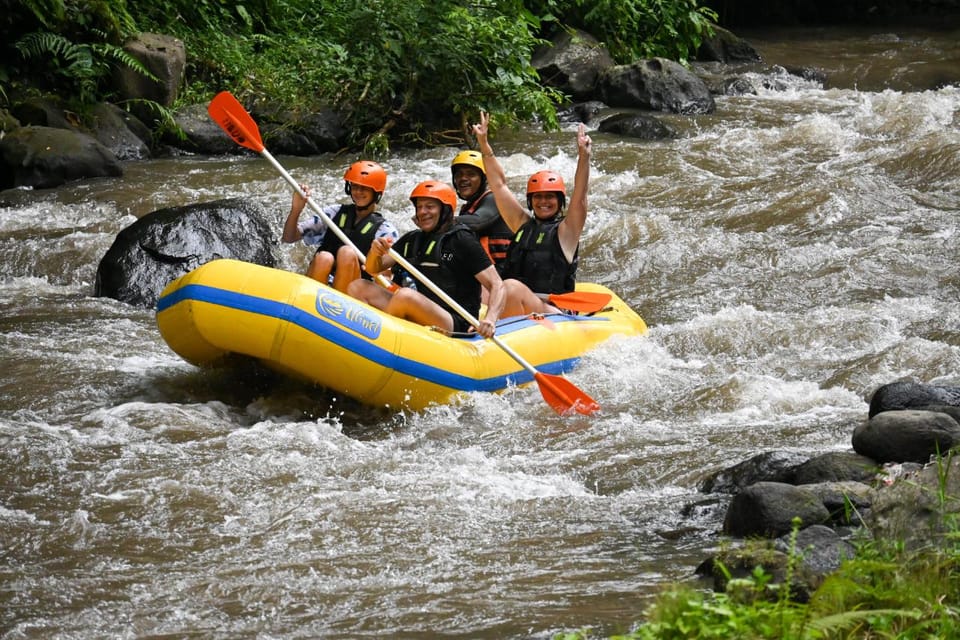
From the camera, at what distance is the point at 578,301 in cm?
689

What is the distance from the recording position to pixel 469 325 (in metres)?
6.38

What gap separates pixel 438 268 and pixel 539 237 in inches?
34.1

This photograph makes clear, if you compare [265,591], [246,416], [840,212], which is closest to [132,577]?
[265,591]

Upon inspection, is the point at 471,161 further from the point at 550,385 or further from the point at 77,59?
the point at 77,59

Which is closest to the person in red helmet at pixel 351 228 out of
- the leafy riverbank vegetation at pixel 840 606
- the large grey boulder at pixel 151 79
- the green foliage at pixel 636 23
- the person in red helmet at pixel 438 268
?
the person in red helmet at pixel 438 268

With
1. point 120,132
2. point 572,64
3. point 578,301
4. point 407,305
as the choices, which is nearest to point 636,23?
point 572,64

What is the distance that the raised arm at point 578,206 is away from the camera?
661cm

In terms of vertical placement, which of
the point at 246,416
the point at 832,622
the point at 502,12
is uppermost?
the point at 502,12

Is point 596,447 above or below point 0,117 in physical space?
below

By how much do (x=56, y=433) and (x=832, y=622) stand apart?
12.3 ft

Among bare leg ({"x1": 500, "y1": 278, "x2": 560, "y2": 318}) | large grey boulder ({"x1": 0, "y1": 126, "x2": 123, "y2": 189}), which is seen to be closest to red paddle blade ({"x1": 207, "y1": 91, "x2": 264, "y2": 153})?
bare leg ({"x1": 500, "y1": 278, "x2": 560, "y2": 318})

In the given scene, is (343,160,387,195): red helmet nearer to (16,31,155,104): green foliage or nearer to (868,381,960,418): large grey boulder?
(868,381,960,418): large grey boulder

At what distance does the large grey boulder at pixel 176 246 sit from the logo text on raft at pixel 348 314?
8.60ft

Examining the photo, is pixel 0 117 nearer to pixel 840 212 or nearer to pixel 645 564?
A: pixel 840 212
